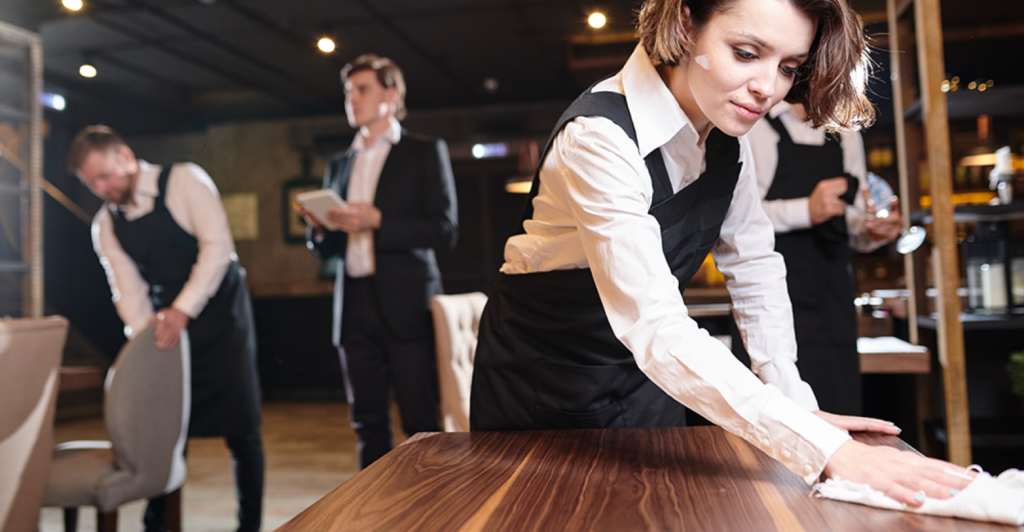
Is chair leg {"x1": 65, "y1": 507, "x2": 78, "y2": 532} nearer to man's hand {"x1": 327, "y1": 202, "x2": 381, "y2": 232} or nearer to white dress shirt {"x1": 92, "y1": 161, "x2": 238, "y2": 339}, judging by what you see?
white dress shirt {"x1": 92, "y1": 161, "x2": 238, "y2": 339}

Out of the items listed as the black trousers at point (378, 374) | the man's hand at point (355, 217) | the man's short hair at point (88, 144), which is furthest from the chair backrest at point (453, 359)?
the man's short hair at point (88, 144)

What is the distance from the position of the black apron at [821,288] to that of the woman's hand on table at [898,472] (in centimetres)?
131

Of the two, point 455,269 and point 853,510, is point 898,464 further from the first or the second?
point 455,269

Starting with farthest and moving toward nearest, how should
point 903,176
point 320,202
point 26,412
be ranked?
point 903,176 → point 320,202 → point 26,412

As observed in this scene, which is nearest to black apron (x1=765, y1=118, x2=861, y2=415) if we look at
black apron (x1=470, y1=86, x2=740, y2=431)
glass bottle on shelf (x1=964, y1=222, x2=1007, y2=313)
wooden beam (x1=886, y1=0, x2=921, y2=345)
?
glass bottle on shelf (x1=964, y1=222, x2=1007, y2=313)

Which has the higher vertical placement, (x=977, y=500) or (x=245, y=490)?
(x=977, y=500)

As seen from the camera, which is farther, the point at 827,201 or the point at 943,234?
the point at 943,234

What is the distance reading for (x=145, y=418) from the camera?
1.93m

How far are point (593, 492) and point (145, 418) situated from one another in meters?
1.68

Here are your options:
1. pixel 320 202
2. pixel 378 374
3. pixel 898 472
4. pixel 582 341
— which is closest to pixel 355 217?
pixel 320 202

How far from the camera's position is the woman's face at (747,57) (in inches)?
32.4

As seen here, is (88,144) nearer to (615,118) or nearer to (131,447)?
(131,447)

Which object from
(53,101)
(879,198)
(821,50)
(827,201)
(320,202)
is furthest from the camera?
(53,101)

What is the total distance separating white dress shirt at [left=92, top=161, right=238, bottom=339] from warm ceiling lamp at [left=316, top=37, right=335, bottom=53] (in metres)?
1.61
